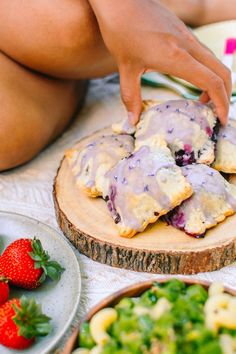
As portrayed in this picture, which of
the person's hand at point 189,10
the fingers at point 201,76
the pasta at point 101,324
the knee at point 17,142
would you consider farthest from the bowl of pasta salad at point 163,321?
the person's hand at point 189,10

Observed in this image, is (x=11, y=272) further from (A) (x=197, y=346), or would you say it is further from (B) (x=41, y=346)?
(A) (x=197, y=346)

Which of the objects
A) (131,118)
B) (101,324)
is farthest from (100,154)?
(101,324)

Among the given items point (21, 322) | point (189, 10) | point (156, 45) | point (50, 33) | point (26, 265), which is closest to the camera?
point (21, 322)

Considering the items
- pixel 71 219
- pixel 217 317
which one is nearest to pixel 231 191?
pixel 71 219

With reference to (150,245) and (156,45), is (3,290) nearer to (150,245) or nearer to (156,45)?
(150,245)

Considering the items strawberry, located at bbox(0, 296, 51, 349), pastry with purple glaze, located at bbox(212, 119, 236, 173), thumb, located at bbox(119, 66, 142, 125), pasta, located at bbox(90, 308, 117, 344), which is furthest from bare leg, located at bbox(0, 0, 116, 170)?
pasta, located at bbox(90, 308, 117, 344)
